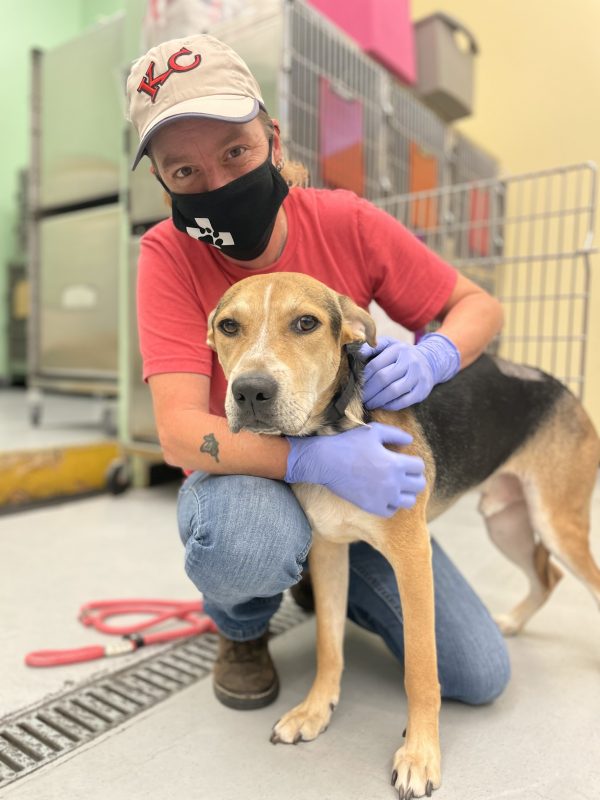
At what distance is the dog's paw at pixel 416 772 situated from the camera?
3.67 feet

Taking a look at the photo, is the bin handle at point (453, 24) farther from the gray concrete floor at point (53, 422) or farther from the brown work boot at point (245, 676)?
the brown work boot at point (245, 676)

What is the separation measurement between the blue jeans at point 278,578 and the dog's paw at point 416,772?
27 cm

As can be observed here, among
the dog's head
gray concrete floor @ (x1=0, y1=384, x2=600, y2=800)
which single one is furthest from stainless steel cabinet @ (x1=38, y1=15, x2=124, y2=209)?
the dog's head

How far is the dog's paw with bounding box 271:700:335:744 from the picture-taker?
1.31 metres

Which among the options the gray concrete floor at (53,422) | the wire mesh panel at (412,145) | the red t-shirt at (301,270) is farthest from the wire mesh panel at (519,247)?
the gray concrete floor at (53,422)

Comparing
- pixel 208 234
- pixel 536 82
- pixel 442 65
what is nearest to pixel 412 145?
pixel 442 65

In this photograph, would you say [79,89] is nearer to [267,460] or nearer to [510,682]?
[267,460]

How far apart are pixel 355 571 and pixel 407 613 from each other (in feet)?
1.41

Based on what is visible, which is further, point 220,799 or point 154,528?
point 154,528

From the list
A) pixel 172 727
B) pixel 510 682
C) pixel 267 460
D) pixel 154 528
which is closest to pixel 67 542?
pixel 154 528

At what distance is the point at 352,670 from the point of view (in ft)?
5.38

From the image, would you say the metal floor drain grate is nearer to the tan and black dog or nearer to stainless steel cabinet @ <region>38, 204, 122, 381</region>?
the tan and black dog

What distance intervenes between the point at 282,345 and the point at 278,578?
0.49 meters

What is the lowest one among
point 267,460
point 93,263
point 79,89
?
point 267,460
